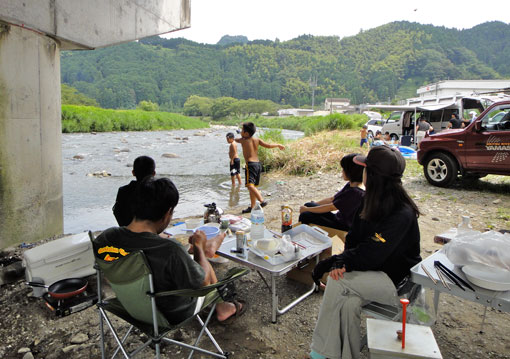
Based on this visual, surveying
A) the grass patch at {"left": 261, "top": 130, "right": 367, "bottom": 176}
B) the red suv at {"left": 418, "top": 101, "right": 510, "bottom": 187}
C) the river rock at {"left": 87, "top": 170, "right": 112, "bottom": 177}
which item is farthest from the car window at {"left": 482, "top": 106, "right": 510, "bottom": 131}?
the river rock at {"left": 87, "top": 170, "right": 112, "bottom": 177}

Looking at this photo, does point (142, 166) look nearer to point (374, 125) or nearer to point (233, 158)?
point (233, 158)

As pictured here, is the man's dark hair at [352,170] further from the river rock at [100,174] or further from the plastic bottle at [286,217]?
the river rock at [100,174]

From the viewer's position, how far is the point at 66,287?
3.06 meters

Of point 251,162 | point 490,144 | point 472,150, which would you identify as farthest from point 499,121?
point 251,162

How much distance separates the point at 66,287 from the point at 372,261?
2599 millimetres

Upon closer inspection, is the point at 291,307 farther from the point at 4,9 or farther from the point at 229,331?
the point at 4,9

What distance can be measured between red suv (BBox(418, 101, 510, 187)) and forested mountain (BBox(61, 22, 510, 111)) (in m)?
67.8

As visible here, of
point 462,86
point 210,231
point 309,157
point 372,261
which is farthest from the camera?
point 462,86

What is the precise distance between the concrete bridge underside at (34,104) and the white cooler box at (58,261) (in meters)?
1.47

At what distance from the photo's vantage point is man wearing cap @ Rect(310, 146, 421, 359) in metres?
2.09

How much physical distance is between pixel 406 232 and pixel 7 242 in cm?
452

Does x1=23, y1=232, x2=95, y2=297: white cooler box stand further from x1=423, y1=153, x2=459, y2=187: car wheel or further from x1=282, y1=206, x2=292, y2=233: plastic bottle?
x1=423, y1=153, x2=459, y2=187: car wheel

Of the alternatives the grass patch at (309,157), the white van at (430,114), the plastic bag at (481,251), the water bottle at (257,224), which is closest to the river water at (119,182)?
the grass patch at (309,157)

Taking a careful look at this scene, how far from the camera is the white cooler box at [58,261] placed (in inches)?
121
